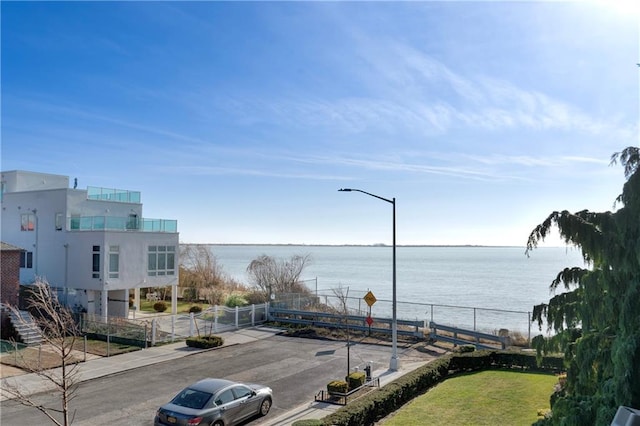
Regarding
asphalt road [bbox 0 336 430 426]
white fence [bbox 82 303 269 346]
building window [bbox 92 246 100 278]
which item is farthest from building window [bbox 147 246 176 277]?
asphalt road [bbox 0 336 430 426]

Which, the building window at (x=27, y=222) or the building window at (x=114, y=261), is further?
the building window at (x=27, y=222)

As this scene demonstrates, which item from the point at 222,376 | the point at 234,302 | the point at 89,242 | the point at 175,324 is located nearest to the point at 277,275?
the point at 234,302

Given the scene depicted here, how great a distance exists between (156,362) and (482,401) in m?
14.1

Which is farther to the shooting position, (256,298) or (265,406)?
(256,298)

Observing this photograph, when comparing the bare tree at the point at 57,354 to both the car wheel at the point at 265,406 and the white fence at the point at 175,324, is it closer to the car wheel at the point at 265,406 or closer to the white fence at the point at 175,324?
the white fence at the point at 175,324

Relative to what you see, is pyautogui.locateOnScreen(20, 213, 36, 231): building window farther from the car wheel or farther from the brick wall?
the car wheel

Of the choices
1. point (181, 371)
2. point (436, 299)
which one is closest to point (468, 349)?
point (181, 371)

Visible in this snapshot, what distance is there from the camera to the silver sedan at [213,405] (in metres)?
11.9

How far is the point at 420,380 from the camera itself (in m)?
16.6

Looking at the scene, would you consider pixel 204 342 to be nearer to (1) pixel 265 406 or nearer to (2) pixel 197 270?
(1) pixel 265 406

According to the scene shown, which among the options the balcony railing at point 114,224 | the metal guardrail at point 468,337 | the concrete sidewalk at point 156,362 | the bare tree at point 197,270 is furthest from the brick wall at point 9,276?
the metal guardrail at point 468,337

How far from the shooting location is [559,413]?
7660 millimetres

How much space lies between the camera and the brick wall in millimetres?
25422

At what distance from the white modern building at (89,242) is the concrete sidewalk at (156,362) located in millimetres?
8017
